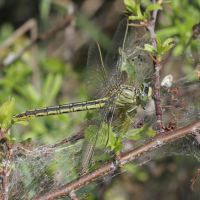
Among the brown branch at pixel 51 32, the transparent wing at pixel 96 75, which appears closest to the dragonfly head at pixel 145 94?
the transparent wing at pixel 96 75

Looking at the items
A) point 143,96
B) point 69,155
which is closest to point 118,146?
Result: point 69,155

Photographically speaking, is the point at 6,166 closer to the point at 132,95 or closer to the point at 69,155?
the point at 69,155

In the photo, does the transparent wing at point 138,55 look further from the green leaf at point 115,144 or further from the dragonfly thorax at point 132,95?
the green leaf at point 115,144

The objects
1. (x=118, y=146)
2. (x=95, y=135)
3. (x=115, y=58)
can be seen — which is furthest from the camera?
(x=115, y=58)

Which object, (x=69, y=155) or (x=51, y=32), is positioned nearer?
(x=69, y=155)

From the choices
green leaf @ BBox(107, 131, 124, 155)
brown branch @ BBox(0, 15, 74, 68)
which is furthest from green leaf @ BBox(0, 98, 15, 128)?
brown branch @ BBox(0, 15, 74, 68)

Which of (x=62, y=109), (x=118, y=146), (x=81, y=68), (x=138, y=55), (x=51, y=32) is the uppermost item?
(x=51, y=32)
